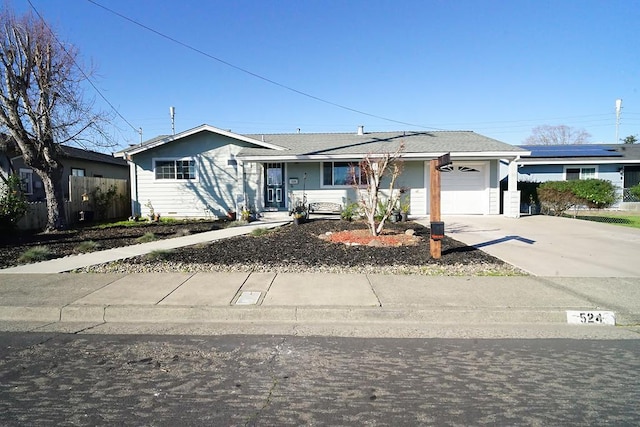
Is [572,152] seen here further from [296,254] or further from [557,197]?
[296,254]

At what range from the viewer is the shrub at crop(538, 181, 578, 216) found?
17.3 metres

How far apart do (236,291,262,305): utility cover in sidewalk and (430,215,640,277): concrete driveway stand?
17.1ft

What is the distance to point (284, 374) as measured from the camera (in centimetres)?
349

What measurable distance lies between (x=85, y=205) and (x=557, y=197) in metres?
22.5

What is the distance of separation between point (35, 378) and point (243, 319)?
7.43ft

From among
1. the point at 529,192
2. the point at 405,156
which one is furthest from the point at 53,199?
the point at 529,192

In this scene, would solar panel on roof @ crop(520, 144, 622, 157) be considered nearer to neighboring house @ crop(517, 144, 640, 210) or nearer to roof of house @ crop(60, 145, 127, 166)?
neighboring house @ crop(517, 144, 640, 210)

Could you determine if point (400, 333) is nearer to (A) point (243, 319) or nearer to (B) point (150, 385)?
(A) point (243, 319)

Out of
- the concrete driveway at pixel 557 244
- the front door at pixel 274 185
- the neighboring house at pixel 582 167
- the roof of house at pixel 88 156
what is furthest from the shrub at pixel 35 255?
the neighboring house at pixel 582 167

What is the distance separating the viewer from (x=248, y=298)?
17.9 feet

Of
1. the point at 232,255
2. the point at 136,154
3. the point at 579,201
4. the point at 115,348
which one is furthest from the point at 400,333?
the point at 579,201

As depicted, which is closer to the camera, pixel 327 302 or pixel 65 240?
pixel 327 302

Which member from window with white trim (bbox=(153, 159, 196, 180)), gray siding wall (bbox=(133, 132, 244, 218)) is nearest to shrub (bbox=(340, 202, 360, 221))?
gray siding wall (bbox=(133, 132, 244, 218))

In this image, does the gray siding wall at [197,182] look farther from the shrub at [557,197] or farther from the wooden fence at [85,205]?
the shrub at [557,197]
